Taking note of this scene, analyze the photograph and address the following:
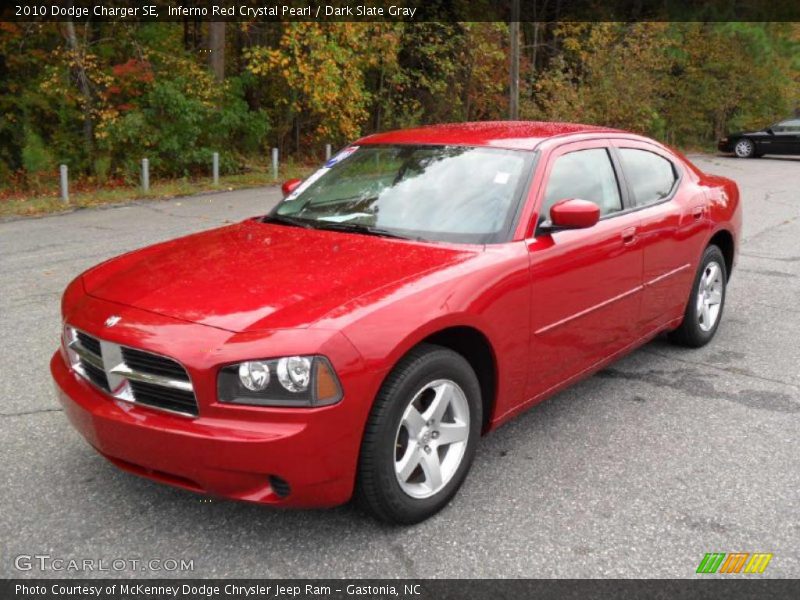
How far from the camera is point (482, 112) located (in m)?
29.0

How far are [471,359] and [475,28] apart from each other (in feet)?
82.1

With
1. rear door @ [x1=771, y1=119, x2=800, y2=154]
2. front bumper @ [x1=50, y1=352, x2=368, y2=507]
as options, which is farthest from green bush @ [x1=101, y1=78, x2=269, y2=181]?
rear door @ [x1=771, y1=119, x2=800, y2=154]

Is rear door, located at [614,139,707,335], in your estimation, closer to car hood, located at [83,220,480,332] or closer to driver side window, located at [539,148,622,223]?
driver side window, located at [539,148,622,223]

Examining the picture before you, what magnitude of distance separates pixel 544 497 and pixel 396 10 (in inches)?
876

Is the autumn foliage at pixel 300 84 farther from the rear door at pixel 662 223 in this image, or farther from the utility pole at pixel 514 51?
the rear door at pixel 662 223

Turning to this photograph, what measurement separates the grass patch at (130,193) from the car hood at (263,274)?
33.6ft

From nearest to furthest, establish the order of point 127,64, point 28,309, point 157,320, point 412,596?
point 412,596 → point 157,320 → point 28,309 → point 127,64

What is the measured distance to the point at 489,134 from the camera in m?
4.45

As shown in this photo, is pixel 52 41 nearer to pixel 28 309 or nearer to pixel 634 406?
pixel 28 309

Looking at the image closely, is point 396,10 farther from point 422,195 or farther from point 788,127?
point 422,195

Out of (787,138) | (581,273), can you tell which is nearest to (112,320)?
(581,273)

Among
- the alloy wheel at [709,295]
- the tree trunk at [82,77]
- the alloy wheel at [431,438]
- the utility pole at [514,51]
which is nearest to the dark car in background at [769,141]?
the utility pole at [514,51]

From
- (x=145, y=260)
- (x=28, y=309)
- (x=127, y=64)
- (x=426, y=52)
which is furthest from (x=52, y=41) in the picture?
(x=145, y=260)

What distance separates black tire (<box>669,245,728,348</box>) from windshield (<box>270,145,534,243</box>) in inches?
78.3
